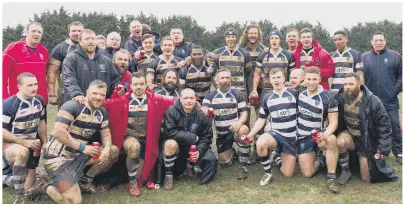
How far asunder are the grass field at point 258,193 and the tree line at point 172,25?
22182mm

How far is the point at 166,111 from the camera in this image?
21.0ft

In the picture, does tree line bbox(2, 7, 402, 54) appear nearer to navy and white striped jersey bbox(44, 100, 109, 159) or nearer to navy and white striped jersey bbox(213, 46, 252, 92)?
navy and white striped jersey bbox(213, 46, 252, 92)

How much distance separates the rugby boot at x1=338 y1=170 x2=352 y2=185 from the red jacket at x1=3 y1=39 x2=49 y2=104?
482 cm

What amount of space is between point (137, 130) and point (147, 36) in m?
2.22

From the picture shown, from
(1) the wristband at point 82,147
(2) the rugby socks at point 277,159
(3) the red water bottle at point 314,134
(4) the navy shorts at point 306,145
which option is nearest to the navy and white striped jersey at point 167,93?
(1) the wristband at point 82,147

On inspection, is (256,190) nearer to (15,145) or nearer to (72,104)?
(72,104)

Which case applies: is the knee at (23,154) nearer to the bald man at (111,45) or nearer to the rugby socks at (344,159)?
the bald man at (111,45)

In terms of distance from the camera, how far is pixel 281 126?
6477mm

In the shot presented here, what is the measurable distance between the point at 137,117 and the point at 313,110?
2.55 metres

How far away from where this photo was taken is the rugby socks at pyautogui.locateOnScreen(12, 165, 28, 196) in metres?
5.41

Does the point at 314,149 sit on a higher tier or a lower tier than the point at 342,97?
lower

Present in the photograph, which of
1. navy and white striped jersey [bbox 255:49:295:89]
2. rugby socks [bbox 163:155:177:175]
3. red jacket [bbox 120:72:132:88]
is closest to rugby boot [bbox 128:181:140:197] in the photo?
rugby socks [bbox 163:155:177:175]

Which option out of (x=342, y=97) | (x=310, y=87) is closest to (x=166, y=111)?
(x=310, y=87)

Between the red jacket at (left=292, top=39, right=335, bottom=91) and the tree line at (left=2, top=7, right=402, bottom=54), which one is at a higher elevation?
the tree line at (left=2, top=7, right=402, bottom=54)
